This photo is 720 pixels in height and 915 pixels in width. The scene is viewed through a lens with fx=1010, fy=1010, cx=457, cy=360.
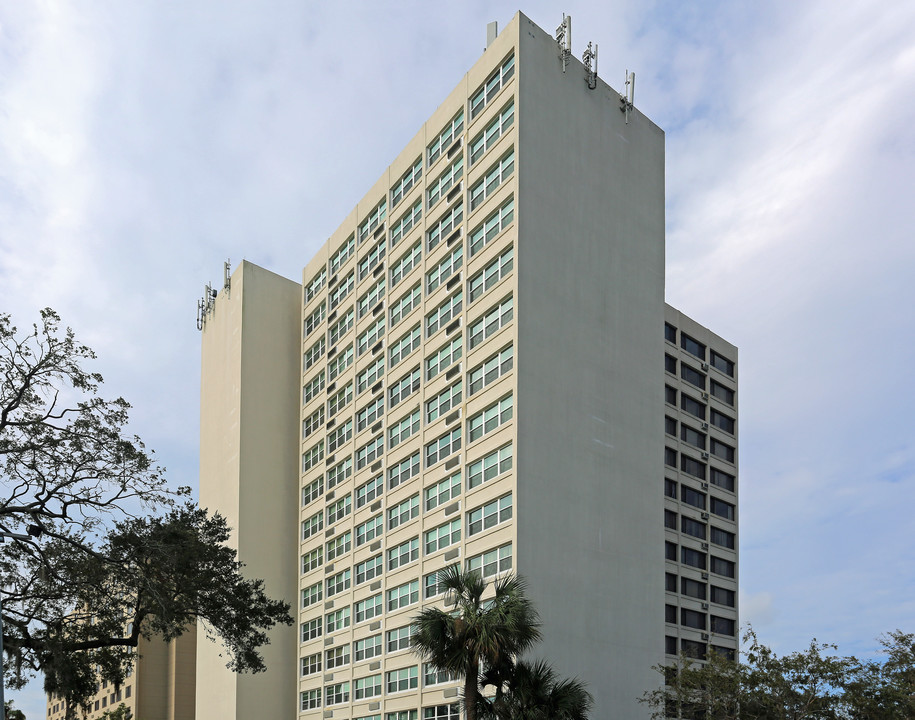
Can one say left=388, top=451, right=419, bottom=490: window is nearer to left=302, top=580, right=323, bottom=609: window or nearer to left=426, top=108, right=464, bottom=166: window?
left=302, top=580, right=323, bottom=609: window

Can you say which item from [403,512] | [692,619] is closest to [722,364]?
[692,619]

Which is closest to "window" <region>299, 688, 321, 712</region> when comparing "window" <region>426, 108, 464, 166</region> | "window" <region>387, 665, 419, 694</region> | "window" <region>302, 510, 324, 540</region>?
"window" <region>302, 510, 324, 540</region>

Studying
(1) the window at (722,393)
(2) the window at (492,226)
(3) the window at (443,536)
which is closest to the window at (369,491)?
(3) the window at (443,536)

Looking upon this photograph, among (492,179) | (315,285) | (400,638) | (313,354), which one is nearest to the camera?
(492,179)

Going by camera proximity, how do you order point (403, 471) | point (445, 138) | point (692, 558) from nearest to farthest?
1. point (403, 471)
2. point (445, 138)
3. point (692, 558)

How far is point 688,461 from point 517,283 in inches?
838

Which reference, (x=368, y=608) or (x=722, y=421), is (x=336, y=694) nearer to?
(x=368, y=608)

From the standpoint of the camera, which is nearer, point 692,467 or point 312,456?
point 692,467

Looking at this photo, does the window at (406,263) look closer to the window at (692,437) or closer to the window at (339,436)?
the window at (339,436)

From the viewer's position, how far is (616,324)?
173ft

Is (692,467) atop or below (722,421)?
below

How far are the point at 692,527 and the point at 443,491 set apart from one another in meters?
17.8

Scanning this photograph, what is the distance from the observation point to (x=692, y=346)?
216 ft

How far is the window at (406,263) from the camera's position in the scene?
197ft
